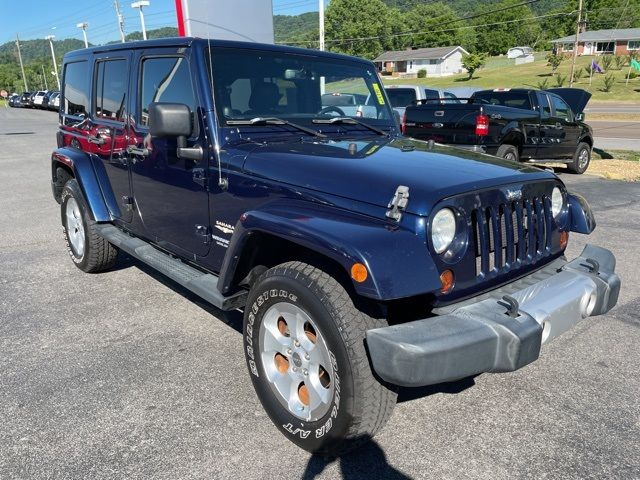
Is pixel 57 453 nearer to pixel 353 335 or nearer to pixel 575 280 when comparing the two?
pixel 353 335

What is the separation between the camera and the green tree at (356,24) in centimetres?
9088

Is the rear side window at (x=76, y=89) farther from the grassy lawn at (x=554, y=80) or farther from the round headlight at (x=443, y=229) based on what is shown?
the grassy lawn at (x=554, y=80)

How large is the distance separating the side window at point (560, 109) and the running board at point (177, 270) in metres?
9.86

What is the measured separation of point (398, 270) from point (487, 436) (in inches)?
45.1

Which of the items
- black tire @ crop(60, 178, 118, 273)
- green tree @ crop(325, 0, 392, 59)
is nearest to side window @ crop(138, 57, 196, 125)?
black tire @ crop(60, 178, 118, 273)

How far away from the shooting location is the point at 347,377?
91.4 inches

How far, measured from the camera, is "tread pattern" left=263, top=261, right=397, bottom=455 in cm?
230

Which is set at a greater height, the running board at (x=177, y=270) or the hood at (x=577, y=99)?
the hood at (x=577, y=99)

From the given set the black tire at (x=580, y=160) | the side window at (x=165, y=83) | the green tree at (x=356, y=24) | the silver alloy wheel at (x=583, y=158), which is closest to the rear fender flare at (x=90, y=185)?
the side window at (x=165, y=83)

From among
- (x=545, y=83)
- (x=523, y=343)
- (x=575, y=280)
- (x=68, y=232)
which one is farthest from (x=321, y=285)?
(x=545, y=83)

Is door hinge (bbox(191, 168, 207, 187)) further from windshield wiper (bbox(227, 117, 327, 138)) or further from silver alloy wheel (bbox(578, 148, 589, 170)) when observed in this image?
silver alloy wheel (bbox(578, 148, 589, 170))

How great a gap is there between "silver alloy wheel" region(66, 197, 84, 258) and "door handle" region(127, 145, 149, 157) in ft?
4.05

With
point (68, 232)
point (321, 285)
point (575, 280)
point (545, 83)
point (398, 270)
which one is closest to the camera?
point (398, 270)

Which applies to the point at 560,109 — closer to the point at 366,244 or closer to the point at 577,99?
the point at 577,99
